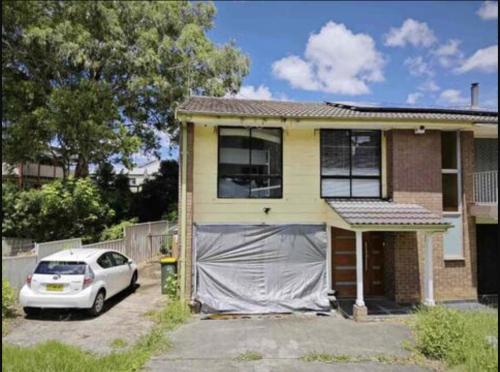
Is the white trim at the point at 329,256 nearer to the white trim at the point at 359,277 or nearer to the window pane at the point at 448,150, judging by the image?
the white trim at the point at 359,277

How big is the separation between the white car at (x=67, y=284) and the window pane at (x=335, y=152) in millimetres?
7058

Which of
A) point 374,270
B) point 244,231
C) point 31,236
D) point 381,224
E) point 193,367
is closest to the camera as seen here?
point 193,367

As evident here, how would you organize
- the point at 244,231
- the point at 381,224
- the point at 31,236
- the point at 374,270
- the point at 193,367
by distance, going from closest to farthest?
the point at 193,367, the point at 381,224, the point at 244,231, the point at 374,270, the point at 31,236

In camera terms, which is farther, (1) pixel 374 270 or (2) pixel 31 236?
(2) pixel 31 236

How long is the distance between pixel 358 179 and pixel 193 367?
23.6ft

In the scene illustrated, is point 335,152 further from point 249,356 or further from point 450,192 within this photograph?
point 249,356

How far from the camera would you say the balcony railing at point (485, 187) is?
37.4 ft

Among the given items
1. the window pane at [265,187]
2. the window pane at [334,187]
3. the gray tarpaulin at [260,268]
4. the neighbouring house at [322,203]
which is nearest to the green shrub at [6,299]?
the neighbouring house at [322,203]

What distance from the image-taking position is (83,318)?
31.9 feet

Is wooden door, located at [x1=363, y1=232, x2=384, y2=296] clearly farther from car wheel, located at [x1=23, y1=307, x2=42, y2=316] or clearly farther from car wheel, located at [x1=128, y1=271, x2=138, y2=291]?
car wheel, located at [x1=23, y1=307, x2=42, y2=316]

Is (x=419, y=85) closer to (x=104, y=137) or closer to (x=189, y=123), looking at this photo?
(x=189, y=123)

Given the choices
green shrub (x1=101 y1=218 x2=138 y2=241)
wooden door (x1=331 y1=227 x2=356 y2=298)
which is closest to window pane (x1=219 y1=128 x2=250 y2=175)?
wooden door (x1=331 y1=227 x2=356 y2=298)

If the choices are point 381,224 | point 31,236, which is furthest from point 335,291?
point 31,236

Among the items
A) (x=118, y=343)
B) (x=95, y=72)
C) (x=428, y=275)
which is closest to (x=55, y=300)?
(x=118, y=343)
